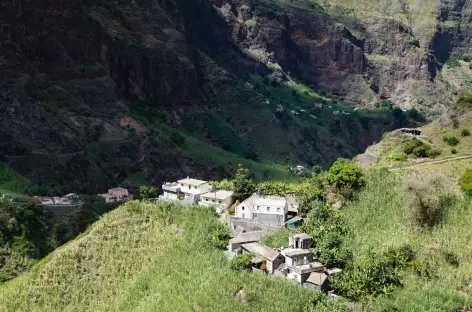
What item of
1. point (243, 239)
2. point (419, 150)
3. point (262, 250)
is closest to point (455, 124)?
point (419, 150)

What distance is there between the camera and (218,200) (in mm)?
63719

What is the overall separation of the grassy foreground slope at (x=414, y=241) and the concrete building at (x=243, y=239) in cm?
798

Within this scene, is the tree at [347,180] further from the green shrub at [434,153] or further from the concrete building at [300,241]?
the green shrub at [434,153]

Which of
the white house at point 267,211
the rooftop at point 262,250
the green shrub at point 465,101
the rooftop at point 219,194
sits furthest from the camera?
the green shrub at point 465,101

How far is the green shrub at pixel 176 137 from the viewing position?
11756 cm

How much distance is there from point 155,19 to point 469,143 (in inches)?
3454

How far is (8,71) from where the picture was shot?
98125 mm

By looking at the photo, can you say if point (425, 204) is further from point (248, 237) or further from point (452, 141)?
point (452, 141)

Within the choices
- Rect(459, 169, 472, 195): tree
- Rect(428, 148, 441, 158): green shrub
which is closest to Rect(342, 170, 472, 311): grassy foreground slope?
Rect(459, 169, 472, 195): tree

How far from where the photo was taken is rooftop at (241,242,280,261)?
48.2m

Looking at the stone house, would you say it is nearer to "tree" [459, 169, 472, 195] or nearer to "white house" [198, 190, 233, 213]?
"tree" [459, 169, 472, 195]

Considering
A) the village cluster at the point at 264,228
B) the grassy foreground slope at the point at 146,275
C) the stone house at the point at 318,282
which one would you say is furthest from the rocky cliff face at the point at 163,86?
the stone house at the point at 318,282

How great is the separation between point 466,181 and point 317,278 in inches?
689

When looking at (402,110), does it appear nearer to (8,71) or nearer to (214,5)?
(214,5)
